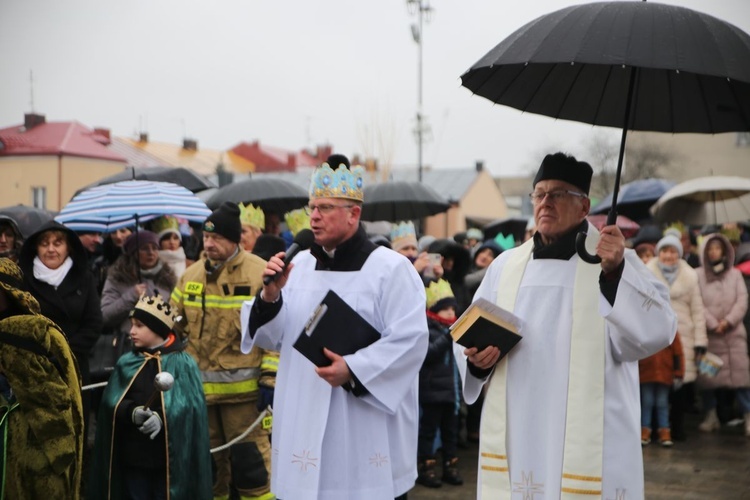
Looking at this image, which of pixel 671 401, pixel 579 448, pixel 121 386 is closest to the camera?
pixel 579 448

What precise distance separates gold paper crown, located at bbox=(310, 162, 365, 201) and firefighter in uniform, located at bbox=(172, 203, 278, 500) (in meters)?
1.85

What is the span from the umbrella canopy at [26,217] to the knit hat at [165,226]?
1.07 m

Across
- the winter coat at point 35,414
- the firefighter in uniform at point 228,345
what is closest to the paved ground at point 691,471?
the firefighter in uniform at point 228,345

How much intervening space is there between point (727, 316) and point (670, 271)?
2.79 feet

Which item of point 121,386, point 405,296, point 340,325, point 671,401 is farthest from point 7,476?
point 671,401

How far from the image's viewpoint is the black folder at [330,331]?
4031 millimetres

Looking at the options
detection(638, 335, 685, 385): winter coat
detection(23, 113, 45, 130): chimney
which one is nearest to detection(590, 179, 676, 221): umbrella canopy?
detection(638, 335, 685, 385): winter coat

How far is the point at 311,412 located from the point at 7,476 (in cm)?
157

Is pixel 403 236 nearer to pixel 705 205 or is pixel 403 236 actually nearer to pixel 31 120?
pixel 705 205

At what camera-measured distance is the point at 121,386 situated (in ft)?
17.6

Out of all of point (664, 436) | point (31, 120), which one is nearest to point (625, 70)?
point (664, 436)

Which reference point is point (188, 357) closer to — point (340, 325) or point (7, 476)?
point (7, 476)

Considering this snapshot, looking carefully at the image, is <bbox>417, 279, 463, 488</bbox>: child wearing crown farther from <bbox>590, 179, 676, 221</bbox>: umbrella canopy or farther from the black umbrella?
<bbox>590, 179, 676, 221</bbox>: umbrella canopy

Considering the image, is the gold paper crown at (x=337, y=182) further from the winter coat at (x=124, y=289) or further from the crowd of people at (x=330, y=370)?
the winter coat at (x=124, y=289)
